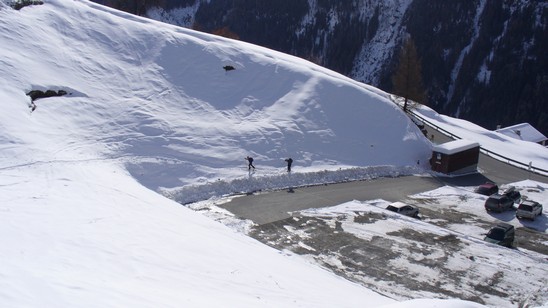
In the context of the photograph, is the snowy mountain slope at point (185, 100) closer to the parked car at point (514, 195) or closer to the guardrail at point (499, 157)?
the guardrail at point (499, 157)

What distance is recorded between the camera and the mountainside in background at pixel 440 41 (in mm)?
115375

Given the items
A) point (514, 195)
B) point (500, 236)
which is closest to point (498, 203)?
point (514, 195)

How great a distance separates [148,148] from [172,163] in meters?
1.91

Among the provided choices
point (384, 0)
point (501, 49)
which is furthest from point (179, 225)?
point (384, 0)

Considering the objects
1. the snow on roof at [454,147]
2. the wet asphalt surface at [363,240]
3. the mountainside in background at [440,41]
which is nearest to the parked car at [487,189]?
the wet asphalt surface at [363,240]

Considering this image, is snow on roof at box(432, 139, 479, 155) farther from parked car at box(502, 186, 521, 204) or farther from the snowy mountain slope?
parked car at box(502, 186, 521, 204)

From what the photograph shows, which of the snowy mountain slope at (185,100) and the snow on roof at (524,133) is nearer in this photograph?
the snowy mountain slope at (185,100)

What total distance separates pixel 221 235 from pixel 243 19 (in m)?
151

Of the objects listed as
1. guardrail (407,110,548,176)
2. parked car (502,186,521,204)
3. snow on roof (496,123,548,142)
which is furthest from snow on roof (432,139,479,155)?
snow on roof (496,123,548,142)

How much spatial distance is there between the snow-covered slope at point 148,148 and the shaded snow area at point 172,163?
0.09 meters

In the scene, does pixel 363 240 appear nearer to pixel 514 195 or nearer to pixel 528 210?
pixel 528 210

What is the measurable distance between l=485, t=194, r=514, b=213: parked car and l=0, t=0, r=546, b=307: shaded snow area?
12.0ft

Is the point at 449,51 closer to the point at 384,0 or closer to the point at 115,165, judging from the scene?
the point at 384,0

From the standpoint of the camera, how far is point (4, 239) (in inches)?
472
